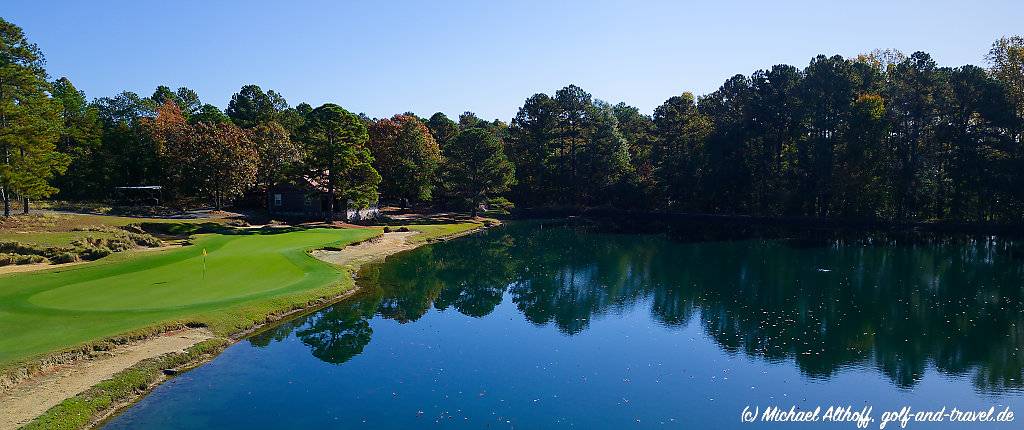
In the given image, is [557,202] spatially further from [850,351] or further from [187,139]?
[850,351]

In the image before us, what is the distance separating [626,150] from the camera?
9531 centimetres

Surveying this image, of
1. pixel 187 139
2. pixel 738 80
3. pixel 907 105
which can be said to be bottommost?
pixel 187 139

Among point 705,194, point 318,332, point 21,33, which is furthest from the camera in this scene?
point 705,194

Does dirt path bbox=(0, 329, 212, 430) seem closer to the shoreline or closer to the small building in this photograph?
the shoreline

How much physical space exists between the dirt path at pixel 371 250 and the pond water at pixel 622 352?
2738 millimetres

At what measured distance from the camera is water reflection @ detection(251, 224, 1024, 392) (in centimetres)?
2455

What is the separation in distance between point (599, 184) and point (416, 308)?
216ft

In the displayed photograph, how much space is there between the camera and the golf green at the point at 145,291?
22.2m

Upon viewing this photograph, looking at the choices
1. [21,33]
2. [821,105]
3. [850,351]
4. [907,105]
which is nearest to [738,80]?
[821,105]

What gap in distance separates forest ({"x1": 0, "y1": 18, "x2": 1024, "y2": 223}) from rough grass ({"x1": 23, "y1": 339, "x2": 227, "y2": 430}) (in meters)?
38.0

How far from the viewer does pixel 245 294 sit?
30.3m

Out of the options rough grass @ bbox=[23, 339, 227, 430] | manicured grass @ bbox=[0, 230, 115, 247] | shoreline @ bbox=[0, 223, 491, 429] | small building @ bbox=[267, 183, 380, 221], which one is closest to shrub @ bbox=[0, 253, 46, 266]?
manicured grass @ bbox=[0, 230, 115, 247]

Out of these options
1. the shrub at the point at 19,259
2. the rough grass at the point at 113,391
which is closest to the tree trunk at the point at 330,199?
the shrub at the point at 19,259

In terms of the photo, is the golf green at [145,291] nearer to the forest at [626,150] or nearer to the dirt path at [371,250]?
the dirt path at [371,250]
